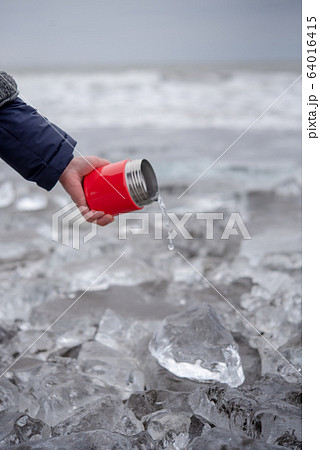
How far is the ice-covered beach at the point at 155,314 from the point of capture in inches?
43.3

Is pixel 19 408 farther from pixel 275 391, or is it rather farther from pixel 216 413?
pixel 275 391

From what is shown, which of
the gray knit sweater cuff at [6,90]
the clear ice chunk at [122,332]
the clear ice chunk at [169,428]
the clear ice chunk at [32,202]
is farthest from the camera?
the clear ice chunk at [32,202]

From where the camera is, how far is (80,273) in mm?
2084

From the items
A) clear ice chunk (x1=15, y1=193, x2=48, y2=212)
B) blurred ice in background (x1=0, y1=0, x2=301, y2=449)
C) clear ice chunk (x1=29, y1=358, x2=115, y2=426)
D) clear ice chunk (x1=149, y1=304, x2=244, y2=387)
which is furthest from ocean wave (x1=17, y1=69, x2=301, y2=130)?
clear ice chunk (x1=29, y1=358, x2=115, y2=426)

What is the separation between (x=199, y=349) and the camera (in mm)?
1408

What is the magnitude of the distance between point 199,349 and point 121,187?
0.51 metres

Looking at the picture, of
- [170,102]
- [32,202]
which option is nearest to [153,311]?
[32,202]

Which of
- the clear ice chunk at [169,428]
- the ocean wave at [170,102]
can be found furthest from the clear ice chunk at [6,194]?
the ocean wave at [170,102]

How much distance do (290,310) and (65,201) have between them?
5.98ft

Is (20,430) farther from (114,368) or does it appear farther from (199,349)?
(199,349)

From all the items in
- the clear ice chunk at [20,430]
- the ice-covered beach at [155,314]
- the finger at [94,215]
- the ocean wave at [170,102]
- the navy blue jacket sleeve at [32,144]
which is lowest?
the ocean wave at [170,102]

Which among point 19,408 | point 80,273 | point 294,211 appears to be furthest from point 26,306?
point 294,211

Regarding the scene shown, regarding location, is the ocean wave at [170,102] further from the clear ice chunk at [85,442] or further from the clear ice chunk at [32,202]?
the clear ice chunk at [85,442]

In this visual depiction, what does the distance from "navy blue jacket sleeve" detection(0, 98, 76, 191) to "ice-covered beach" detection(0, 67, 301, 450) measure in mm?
561
